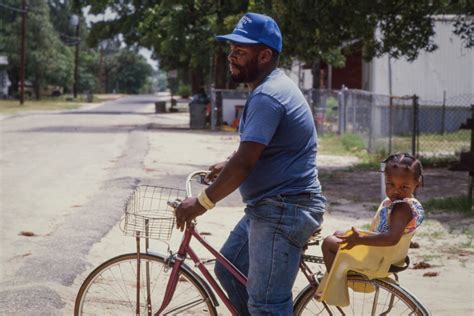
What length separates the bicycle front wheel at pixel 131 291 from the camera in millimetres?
4379

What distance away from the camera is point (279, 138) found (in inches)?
150

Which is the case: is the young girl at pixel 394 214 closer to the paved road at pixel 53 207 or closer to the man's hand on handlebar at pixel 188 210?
the man's hand on handlebar at pixel 188 210

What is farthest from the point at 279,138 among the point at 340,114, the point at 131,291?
the point at 340,114

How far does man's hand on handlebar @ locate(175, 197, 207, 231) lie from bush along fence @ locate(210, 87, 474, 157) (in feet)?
44.6

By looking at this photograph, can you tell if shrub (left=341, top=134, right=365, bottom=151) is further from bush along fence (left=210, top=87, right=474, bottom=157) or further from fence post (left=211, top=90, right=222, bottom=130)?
fence post (left=211, top=90, right=222, bottom=130)

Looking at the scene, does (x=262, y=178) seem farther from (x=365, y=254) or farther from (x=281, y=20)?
(x=281, y=20)

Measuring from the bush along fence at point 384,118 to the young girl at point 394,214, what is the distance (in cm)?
1323

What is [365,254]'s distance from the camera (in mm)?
4000

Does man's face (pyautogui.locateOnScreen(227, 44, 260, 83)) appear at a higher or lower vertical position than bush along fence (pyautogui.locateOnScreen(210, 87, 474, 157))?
higher

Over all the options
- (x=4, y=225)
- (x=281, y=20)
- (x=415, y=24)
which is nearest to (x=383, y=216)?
(x=4, y=225)

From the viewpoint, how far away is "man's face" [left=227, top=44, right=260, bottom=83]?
3.91 meters

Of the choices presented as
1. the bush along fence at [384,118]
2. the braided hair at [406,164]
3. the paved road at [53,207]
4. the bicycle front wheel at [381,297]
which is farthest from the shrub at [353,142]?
the braided hair at [406,164]

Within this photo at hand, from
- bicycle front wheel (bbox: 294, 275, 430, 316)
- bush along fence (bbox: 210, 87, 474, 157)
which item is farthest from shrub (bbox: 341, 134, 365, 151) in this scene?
bicycle front wheel (bbox: 294, 275, 430, 316)

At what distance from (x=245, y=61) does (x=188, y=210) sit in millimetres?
733
